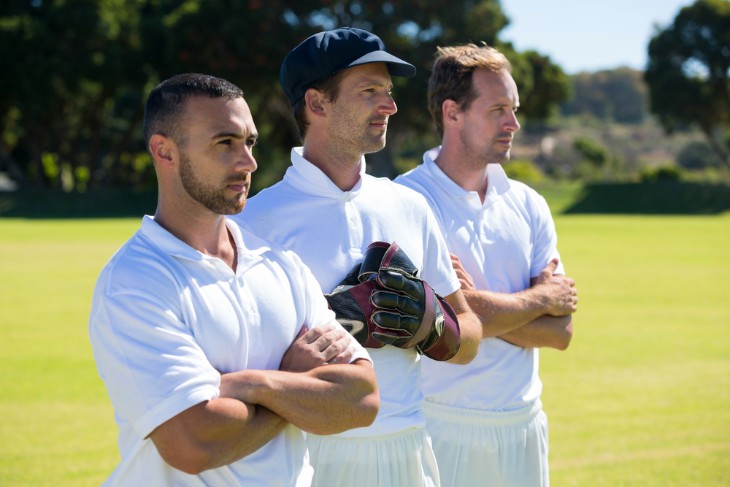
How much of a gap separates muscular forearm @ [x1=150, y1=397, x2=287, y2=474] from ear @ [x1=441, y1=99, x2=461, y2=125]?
94.6 inches

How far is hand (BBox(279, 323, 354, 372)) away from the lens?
2.91 meters

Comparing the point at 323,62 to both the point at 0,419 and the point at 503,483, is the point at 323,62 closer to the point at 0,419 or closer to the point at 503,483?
the point at 503,483

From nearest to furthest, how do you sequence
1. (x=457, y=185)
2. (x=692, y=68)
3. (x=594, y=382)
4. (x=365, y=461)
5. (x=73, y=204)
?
(x=365, y=461), (x=457, y=185), (x=594, y=382), (x=73, y=204), (x=692, y=68)

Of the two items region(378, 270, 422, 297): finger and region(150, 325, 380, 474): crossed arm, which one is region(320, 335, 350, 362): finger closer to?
region(150, 325, 380, 474): crossed arm

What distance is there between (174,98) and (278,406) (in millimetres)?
981

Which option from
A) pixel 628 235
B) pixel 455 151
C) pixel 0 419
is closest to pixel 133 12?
pixel 628 235

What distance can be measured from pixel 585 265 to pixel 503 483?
1874 centimetres

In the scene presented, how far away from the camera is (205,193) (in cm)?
292

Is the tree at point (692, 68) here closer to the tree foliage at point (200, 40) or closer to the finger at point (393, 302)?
the tree foliage at point (200, 40)

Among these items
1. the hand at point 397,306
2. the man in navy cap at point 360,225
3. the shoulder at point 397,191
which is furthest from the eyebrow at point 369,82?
the hand at point 397,306

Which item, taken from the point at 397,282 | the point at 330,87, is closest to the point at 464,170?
the point at 330,87

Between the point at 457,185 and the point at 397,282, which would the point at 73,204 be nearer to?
the point at 457,185

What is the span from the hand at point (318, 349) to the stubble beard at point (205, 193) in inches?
17.6

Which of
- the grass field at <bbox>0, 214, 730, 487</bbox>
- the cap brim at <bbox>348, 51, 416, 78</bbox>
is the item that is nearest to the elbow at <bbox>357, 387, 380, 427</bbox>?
the cap brim at <bbox>348, 51, 416, 78</bbox>
